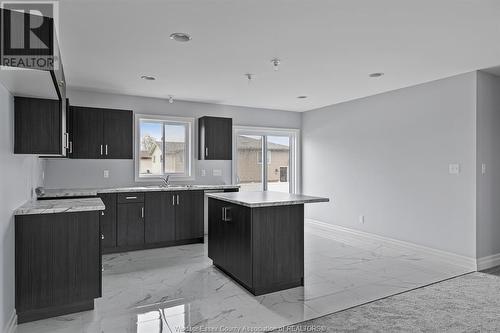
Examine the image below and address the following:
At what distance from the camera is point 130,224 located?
15.9ft

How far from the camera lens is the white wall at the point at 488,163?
13.3 ft

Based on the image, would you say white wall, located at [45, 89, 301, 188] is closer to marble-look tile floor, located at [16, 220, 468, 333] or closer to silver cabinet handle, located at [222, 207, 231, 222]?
marble-look tile floor, located at [16, 220, 468, 333]

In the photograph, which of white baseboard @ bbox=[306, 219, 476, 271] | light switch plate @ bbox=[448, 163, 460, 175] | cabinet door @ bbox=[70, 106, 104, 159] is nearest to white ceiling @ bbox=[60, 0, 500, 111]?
cabinet door @ bbox=[70, 106, 104, 159]

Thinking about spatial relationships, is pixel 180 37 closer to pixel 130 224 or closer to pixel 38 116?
pixel 38 116

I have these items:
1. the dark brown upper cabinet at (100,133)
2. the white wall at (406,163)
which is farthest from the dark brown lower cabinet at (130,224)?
the white wall at (406,163)

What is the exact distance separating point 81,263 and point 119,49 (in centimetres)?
206

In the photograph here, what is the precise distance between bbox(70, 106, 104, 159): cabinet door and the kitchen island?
2.49 meters

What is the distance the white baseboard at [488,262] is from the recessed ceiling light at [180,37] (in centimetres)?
424

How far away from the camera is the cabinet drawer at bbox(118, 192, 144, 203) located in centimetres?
479

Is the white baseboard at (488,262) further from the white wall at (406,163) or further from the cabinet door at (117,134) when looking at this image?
the cabinet door at (117,134)

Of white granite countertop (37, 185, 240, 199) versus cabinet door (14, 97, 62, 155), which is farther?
white granite countertop (37, 185, 240, 199)

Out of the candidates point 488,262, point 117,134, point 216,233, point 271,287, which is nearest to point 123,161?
point 117,134

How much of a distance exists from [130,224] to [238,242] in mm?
2200

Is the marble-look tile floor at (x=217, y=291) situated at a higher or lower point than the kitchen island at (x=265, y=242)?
lower
